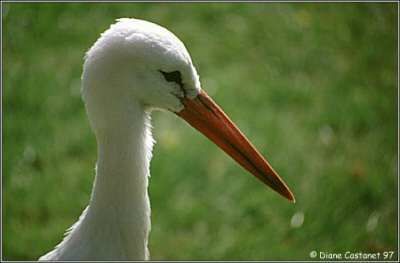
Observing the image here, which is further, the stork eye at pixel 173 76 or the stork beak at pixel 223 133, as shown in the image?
the stork beak at pixel 223 133

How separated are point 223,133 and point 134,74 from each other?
441mm

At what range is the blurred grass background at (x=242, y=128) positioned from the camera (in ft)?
→ 14.4

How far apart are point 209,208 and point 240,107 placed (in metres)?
1.00

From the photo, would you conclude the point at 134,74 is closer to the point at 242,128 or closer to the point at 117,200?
the point at 117,200

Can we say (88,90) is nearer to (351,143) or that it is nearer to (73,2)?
(351,143)

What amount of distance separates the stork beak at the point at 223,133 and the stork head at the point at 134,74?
3cm

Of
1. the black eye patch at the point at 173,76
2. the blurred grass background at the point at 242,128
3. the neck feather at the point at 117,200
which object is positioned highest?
the black eye patch at the point at 173,76

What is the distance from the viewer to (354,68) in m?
5.60

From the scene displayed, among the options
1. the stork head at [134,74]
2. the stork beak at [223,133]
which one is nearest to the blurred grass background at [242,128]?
the stork beak at [223,133]

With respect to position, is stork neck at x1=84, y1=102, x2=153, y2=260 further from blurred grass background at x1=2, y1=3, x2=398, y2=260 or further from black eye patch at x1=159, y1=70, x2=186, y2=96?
blurred grass background at x1=2, y1=3, x2=398, y2=260

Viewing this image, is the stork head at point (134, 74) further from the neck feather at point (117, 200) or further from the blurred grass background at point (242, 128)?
the blurred grass background at point (242, 128)

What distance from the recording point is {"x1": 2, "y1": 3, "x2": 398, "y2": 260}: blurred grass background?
4395mm

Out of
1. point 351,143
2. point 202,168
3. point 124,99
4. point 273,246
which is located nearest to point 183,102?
point 124,99

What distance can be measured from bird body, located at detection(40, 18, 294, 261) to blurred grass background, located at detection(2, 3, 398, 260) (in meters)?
1.72
